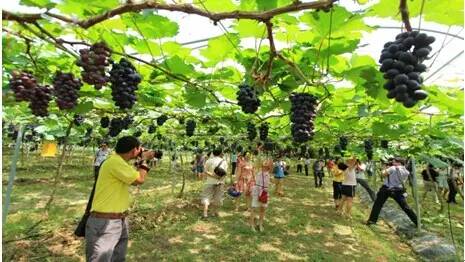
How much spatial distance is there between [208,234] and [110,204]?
5276mm

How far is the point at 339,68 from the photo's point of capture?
363 cm

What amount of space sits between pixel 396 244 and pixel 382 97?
26.8ft

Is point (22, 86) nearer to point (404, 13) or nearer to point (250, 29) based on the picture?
point (250, 29)

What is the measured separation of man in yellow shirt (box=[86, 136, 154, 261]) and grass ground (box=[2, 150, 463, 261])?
303cm

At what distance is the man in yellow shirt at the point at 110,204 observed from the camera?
16.0ft

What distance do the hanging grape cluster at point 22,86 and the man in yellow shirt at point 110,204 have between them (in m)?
2.41

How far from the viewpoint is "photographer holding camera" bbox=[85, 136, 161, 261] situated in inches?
192

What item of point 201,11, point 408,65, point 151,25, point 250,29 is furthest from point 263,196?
point 408,65

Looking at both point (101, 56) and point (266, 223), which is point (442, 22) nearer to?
point (101, 56)

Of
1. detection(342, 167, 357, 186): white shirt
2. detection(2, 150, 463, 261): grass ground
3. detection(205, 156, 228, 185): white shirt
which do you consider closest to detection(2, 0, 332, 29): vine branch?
detection(2, 150, 463, 261): grass ground

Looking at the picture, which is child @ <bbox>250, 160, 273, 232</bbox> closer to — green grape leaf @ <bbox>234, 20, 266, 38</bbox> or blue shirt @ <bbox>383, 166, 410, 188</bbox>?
blue shirt @ <bbox>383, 166, 410, 188</bbox>

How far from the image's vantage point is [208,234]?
9898mm

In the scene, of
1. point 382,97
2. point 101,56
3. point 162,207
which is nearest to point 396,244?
point 162,207

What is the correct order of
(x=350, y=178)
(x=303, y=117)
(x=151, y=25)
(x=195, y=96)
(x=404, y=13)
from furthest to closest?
(x=350, y=178) < (x=195, y=96) < (x=303, y=117) < (x=151, y=25) < (x=404, y=13)
